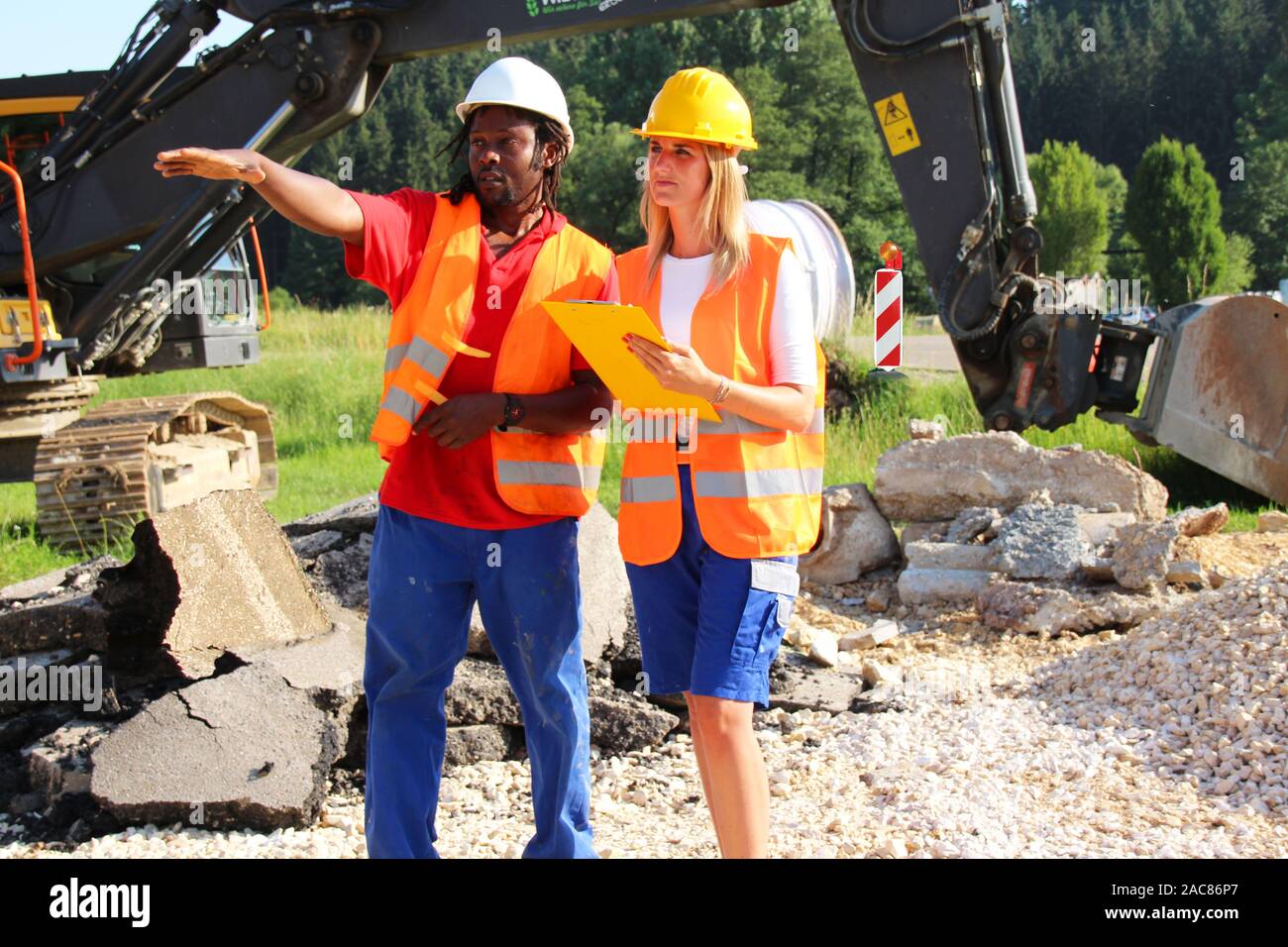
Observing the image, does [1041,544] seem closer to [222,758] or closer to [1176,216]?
[222,758]

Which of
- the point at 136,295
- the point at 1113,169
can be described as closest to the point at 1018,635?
the point at 136,295

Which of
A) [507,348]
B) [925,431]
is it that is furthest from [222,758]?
[925,431]

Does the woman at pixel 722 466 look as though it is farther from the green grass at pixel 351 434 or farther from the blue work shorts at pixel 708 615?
the green grass at pixel 351 434

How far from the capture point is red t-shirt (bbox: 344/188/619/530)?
318cm

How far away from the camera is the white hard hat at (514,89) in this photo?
123 inches

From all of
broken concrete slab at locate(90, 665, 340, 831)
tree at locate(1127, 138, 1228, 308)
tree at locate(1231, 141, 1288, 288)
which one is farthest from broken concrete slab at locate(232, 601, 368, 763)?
tree at locate(1231, 141, 1288, 288)

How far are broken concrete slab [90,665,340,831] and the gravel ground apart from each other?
8 centimetres

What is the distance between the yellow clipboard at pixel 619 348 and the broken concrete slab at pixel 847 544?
14.7 feet

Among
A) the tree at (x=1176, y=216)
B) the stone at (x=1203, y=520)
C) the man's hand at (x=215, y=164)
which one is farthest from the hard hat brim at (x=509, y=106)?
the tree at (x=1176, y=216)

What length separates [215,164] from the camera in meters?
2.84

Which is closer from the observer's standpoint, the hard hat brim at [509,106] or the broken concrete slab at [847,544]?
the hard hat brim at [509,106]

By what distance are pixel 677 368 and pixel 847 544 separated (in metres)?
4.83

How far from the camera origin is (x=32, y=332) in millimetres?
8195

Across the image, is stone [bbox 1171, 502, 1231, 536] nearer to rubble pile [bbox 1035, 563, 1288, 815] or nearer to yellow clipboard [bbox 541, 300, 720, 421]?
rubble pile [bbox 1035, 563, 1288, 815]
